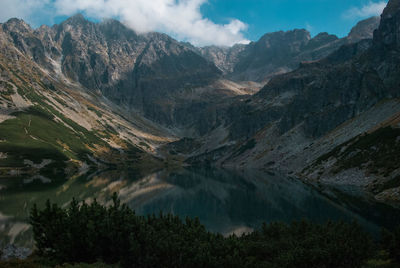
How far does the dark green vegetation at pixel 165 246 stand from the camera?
24.0 metres

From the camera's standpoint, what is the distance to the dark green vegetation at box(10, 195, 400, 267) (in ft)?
78.8

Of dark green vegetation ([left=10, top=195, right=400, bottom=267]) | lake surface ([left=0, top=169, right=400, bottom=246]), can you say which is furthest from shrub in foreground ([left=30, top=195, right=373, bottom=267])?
lake surface ([left=0, top=169, right=400, bottom=246])

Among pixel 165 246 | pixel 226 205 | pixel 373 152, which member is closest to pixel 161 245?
pixel 165 246

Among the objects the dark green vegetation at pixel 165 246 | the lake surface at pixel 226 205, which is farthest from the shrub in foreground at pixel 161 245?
the lake surface at pixel 226 205

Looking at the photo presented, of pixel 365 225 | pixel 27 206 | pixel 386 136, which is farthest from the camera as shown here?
pixel 386 136

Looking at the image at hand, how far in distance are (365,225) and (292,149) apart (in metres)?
148

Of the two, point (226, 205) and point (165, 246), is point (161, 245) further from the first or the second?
point (226, 205)

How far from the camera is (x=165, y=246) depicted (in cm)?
2394

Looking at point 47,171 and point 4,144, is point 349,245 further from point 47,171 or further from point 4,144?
point 4,144

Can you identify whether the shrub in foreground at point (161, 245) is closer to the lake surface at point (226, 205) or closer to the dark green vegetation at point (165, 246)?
the dark green vegetation at point (165, 246)

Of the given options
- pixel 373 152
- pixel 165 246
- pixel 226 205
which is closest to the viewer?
pixel 165 246

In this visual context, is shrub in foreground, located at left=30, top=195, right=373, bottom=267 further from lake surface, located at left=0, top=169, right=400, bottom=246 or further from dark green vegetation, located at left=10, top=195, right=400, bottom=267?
lake surface, located at left=0, top=169, right=400, bottom=246

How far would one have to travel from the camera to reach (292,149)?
198 metres

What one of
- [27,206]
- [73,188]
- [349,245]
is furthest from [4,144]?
[349,245]
